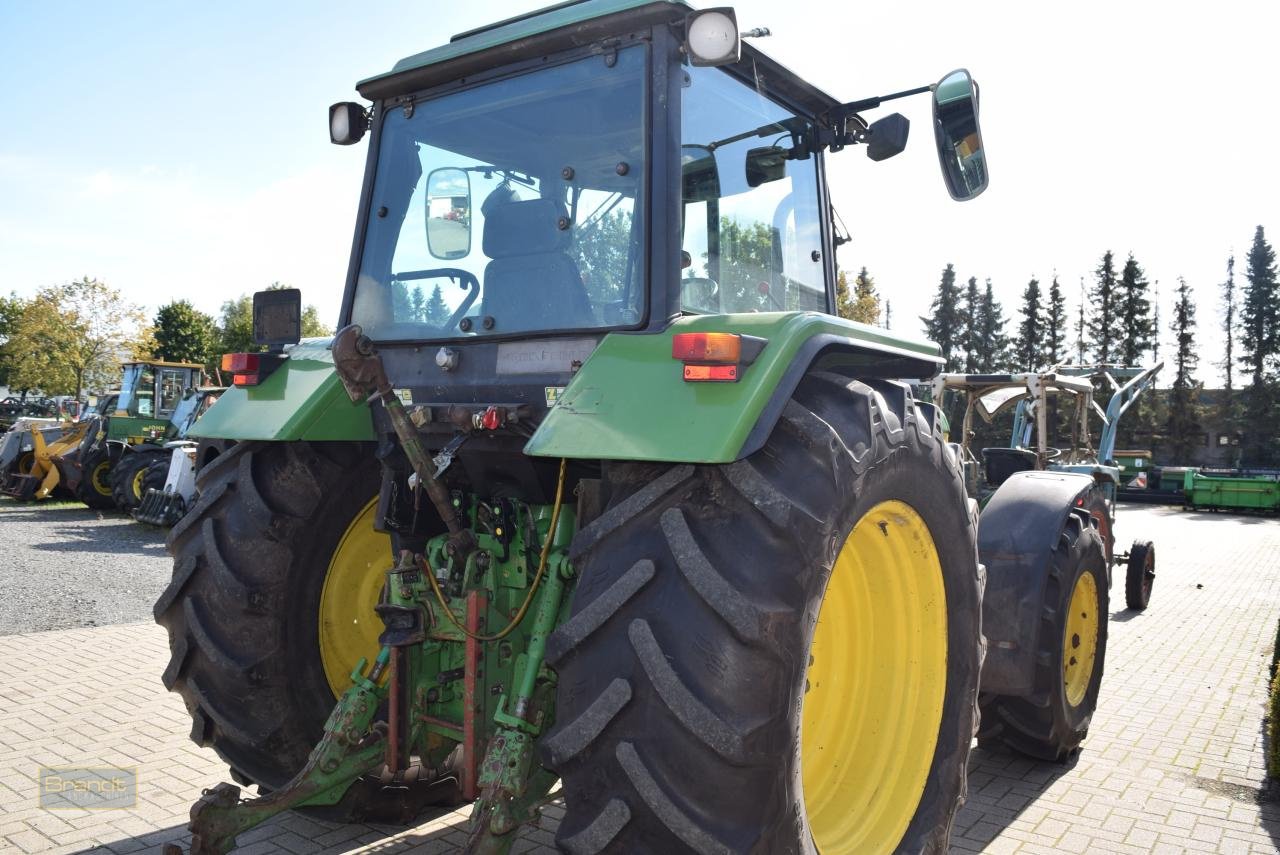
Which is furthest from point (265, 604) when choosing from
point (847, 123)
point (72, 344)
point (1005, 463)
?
point (72, 344)

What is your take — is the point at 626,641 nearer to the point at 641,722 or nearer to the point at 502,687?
the point at 641,722

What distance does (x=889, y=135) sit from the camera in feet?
11.3

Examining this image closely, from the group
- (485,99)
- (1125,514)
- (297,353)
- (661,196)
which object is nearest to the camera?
(661,196)

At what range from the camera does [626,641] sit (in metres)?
2.10

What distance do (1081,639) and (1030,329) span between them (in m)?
56.0

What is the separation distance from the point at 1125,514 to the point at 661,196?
23535 millimetres

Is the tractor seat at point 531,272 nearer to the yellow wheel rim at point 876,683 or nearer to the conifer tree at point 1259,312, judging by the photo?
the yellow wheel rim at point 876,683

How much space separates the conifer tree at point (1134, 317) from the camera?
5272 centimetres

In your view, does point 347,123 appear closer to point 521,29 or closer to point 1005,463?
point 521,29

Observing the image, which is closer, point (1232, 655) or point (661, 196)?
point (661, 196)

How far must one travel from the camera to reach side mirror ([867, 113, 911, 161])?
11.2ft

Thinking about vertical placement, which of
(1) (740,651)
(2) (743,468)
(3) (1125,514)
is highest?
(2) (743,468)

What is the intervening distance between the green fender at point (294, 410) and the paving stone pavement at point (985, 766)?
158 centimetres

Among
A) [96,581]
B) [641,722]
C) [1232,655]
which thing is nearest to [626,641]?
[641,722]
